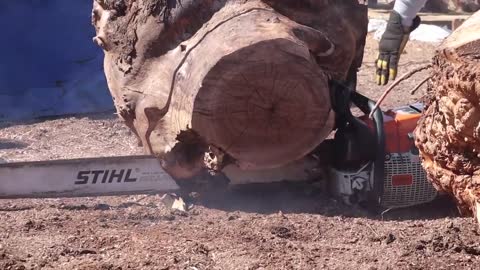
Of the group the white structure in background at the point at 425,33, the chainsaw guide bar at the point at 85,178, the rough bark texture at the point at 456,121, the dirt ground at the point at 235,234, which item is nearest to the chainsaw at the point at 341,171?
the chainsaw guide bar at the point at 85,178

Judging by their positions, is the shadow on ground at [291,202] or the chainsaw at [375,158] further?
the shadow on ground at [291,202]

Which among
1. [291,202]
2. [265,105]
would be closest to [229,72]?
[265,105]

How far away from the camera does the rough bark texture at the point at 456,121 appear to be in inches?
122

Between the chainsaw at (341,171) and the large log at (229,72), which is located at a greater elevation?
the large log at (229,72)

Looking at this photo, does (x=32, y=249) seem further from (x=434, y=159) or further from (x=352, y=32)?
(x=352, y=32)

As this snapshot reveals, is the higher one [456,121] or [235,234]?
[456,121]

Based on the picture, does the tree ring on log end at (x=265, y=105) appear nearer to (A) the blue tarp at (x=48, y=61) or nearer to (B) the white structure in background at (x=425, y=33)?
(A) the blue tarp at (x=48, y=61)

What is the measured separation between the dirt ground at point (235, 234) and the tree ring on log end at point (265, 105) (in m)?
0.37

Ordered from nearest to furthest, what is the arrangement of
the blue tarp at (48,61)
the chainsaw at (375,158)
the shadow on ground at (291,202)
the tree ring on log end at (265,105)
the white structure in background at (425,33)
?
the tree ring on log end at (265,105) < the chainsaw at (375,158) < the shadow on ground at (291,202) < the blue tarp at (48,61) < the white structure in background at (425,33)

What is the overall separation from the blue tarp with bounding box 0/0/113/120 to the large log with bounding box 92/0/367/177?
3058 mm

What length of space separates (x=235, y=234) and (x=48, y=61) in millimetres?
4377


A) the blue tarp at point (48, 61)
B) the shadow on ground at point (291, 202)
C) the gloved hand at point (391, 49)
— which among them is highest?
the gloved hand at point (391, 49)

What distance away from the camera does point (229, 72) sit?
12.4 ft

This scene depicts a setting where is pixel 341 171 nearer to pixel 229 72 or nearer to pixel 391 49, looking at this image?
pixel 229 72
